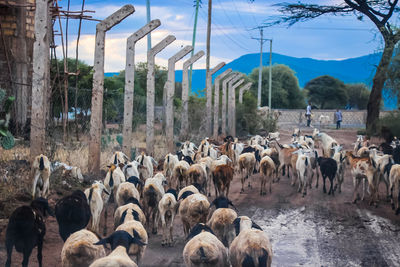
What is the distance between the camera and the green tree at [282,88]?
64.8m

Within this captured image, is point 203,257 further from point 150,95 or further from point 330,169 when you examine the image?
point 150,95

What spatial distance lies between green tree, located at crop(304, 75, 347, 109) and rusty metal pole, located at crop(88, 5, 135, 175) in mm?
60670

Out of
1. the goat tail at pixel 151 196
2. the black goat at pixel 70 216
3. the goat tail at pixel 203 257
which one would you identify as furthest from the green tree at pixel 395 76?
the goat tail at pixel 203 257

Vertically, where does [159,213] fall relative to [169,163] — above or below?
below

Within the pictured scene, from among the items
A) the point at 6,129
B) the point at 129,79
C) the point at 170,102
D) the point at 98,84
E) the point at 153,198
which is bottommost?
the point at 153,198

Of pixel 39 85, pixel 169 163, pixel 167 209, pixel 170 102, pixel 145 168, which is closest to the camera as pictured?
pixel 167 209

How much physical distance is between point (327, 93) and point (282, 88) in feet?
26.8

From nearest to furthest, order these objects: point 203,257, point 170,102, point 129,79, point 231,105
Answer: point 203,257 → point 129,79 → point 170,102 → point 231,105

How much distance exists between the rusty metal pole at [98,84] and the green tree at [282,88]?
5327 cm

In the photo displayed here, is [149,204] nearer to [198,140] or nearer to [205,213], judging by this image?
[205,213]

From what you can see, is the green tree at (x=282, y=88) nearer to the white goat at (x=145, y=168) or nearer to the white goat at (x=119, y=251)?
the white goat at (x=145, y=168)

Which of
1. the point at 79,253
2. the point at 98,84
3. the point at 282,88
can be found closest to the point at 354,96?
the point at 282,88

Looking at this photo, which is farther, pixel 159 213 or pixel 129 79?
pixel 129 79

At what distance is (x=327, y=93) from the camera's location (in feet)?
232
